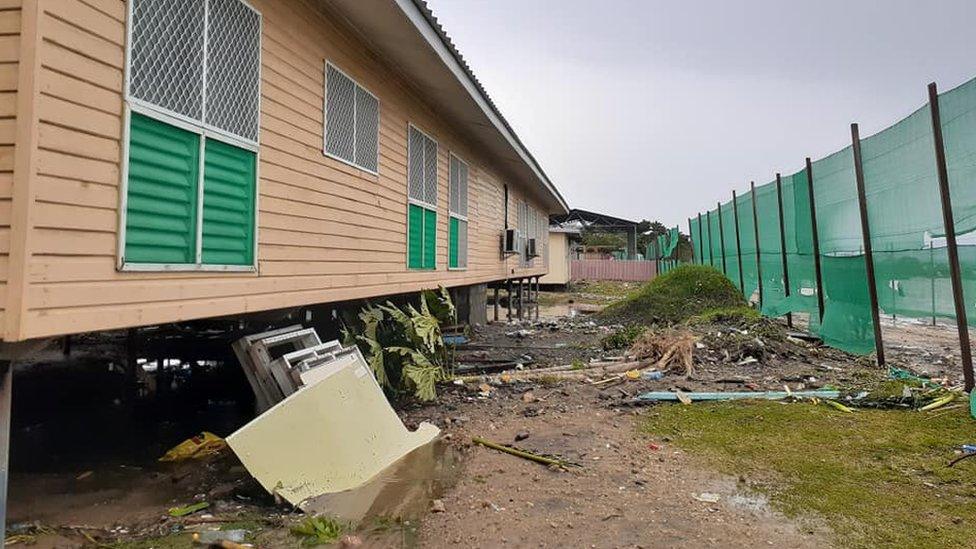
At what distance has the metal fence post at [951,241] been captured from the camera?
18.9 ft

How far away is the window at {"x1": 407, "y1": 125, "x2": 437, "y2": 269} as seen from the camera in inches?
315

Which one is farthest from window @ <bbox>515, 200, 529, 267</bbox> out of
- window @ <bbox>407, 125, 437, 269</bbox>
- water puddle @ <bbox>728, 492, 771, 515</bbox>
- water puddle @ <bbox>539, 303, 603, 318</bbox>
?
water puddle @ <bbox>728, 492, 771, 515</bbox>

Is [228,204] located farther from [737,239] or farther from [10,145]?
[737,239]

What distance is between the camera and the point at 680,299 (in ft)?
48.8

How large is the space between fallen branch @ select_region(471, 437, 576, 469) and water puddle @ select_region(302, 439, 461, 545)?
284 mm

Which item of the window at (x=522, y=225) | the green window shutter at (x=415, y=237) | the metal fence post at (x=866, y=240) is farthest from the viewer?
the window at (x=522, y=225)

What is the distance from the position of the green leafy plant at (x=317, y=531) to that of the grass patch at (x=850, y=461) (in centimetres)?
276

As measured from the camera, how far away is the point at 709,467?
14.9 feet

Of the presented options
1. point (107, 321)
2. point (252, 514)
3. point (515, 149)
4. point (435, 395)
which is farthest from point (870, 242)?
point (107, 321)

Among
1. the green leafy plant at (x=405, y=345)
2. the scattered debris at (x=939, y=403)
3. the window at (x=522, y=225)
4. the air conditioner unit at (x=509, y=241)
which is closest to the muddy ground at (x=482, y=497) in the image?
the green leafy plant at (x=405, y=345)

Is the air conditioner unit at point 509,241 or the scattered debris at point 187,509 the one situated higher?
the air conditioner unit at point 509,241

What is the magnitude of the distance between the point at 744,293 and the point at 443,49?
409 inches

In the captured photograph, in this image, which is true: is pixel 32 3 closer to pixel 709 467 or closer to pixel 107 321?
pixel 107 321

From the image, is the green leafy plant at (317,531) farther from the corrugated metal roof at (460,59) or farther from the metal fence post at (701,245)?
the metal fence post at (701,245)
